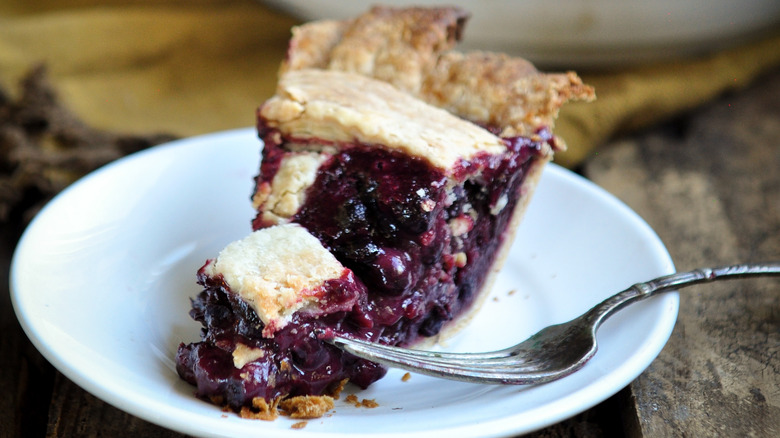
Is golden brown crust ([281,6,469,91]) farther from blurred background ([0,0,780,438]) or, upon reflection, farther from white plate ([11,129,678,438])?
blurred background ([0,0,780,438])

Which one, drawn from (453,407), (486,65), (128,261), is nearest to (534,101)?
(486,65)

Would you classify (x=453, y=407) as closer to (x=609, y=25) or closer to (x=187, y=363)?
(x=187, y=363)

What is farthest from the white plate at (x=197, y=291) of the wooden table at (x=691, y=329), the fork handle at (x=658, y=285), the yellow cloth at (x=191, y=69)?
the yellow cloth at (x=191, y=69)

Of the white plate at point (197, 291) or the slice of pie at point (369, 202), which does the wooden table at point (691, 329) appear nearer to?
the white plate at point (197, 291)

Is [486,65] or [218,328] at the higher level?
[486,65]

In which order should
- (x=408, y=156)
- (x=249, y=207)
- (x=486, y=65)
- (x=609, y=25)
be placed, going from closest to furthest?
(x=408, y=156) → (x=486, y=65) → (x=249, y=207) → (x=609, y=25)

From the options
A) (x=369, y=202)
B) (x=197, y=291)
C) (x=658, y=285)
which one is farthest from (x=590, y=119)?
(x=197, y=291)

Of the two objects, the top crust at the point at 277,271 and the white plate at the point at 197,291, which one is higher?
the top crust at the point at 277,271

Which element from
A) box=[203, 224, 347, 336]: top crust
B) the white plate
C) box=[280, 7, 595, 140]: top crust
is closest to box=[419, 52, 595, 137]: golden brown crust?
box=[280, 7, 595, 140]: top crust
